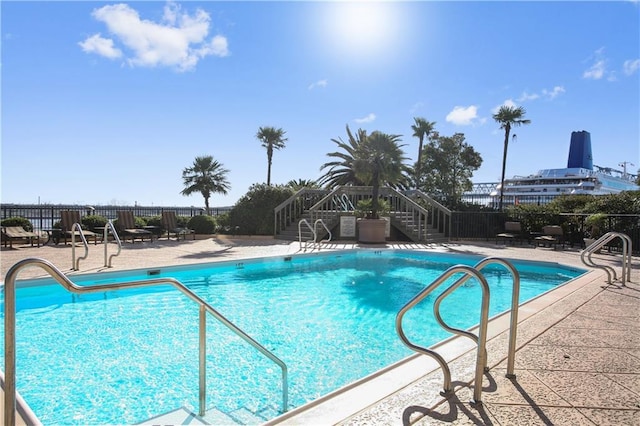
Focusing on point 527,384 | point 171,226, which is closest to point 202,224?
point 171,226

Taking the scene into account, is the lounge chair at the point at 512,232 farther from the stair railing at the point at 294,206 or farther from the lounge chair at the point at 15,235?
the lounge chair at the point at 15,235

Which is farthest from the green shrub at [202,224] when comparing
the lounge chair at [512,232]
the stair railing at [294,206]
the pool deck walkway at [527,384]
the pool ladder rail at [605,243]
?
the pool deck walkway at [527,384]

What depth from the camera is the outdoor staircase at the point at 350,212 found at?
46.4 feet

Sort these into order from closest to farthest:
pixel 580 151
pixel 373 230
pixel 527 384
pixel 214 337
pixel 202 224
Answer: pixel 527 384, pixel 214 337, pixel 373 230, pixel 202 224, pixel 580 151

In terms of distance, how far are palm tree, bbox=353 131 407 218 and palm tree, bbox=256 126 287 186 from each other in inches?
576

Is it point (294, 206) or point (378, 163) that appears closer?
point (378, 163)

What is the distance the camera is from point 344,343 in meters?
4.39

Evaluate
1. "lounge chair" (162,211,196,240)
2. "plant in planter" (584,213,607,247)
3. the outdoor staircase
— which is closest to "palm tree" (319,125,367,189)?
the outdoor staircase

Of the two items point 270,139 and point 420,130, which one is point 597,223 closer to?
point 420,130

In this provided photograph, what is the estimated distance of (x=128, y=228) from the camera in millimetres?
12711

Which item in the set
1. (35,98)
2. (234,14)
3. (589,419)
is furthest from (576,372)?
(35,98)

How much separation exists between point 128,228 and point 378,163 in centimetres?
913

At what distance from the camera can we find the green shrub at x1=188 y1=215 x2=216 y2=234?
1533cm

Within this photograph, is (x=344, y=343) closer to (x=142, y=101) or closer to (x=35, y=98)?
(x=35, y=98)
